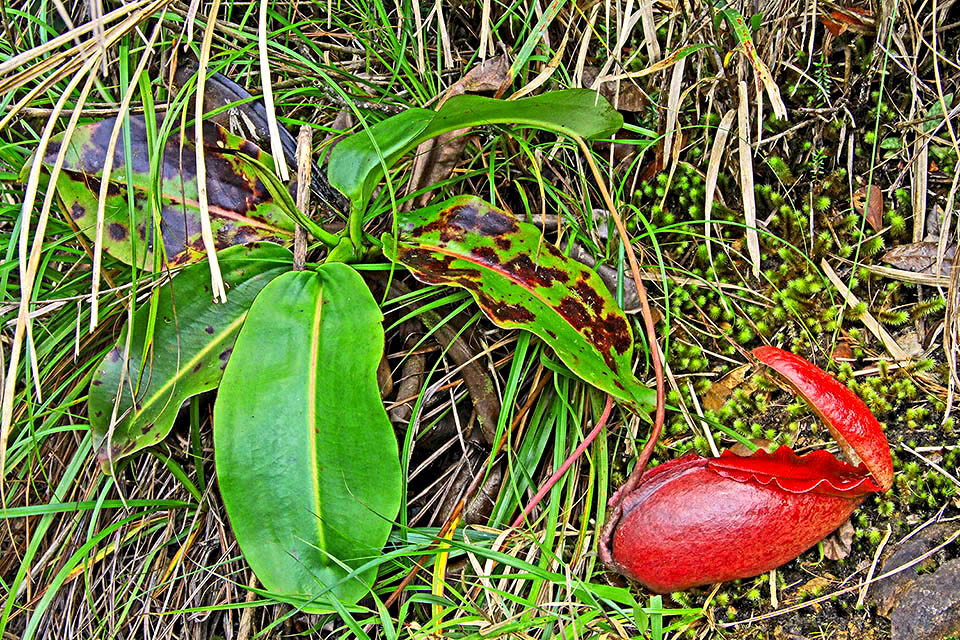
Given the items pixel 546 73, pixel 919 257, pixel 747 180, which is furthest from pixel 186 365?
pixel 919 257

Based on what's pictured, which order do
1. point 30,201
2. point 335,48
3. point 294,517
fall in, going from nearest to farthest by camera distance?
point 30,201 → point 294,517 → point 335,48

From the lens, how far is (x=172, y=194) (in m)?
1.65

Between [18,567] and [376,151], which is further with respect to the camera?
[18,567]

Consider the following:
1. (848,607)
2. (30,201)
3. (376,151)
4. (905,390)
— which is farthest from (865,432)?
(30,201)

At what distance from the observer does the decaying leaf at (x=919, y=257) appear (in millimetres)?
1539

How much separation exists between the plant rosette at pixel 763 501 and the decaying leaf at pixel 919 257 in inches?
15.4

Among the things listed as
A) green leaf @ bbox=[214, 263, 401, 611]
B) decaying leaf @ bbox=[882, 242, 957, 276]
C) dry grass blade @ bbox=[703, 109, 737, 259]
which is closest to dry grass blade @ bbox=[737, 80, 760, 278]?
dry grass blade @ bbox=[703, 109, 737, 259]

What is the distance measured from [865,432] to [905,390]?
23 cm

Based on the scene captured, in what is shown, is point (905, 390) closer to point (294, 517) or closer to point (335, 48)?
point (294, 517)

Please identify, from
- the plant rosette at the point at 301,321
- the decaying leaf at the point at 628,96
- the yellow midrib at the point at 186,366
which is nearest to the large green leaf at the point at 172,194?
the plant rosette at the point at 301,321

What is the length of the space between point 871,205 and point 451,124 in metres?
0.98

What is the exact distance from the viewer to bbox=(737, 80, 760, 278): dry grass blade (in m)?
1.67

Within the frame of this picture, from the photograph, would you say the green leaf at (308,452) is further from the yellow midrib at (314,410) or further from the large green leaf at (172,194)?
the large green leaf at (172,194)

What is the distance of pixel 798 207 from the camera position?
5.55 ft
